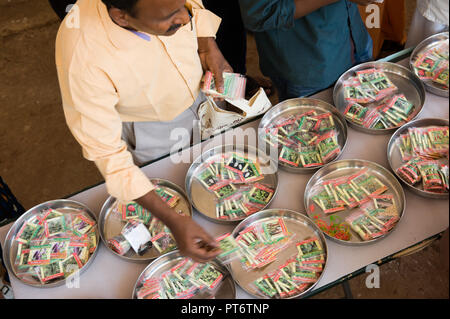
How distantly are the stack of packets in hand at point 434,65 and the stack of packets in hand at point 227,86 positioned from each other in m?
1.01

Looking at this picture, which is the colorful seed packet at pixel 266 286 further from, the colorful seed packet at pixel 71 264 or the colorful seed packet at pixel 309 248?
the colorful seed packet at pixel 71 264

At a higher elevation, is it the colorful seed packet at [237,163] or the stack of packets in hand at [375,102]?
the stack of packets in hand at [375,102]

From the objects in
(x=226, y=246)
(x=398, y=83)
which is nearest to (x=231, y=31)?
(x=398, y=83)

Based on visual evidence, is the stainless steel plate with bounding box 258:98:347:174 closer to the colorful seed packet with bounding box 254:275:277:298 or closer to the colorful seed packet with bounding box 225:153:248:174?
the colorful seed packet with bounding box 225:153:248:174

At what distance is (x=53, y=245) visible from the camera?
7.11ft

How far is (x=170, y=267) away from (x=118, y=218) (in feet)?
1.23

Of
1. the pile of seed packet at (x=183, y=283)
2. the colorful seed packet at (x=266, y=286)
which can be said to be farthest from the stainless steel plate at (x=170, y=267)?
the colorful seed packet at (x=266, y=286)

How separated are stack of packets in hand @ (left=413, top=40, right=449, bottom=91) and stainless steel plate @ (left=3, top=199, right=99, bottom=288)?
1.92 m

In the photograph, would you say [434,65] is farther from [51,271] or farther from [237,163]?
[51,271]

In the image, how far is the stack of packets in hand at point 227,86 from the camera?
7.63ft

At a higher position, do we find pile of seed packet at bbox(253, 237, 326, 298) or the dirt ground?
pile of seed packet at bbox(253, 237, 326, 298)

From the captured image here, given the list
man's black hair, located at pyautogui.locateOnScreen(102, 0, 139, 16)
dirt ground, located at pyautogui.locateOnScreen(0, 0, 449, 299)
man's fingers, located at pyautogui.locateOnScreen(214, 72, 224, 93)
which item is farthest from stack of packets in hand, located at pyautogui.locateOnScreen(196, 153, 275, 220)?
dirt ground, located at pyautogui.locateOnScreen(0, 0, 449, 299)

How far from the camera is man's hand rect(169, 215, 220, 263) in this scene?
191 centimetres

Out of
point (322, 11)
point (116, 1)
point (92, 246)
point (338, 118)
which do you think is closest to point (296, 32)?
point (322, 11)
